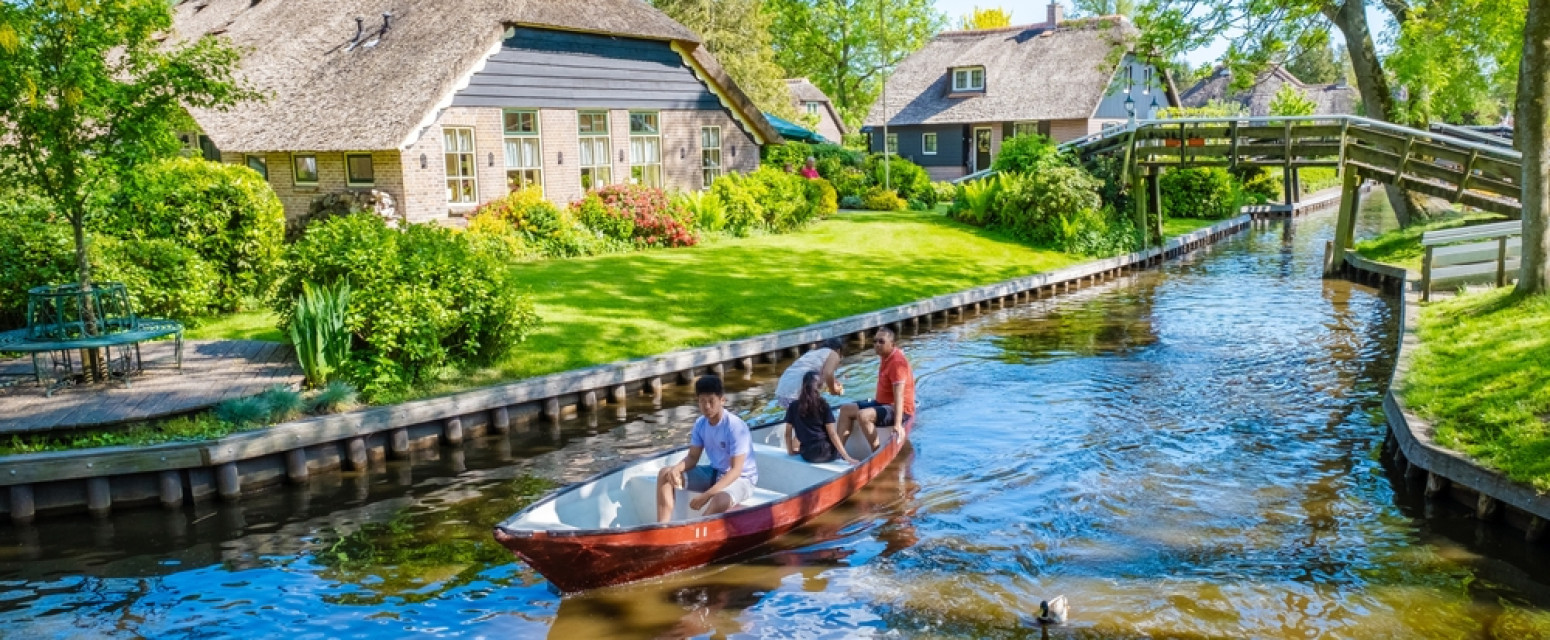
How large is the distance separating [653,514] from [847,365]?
8231 millimetres

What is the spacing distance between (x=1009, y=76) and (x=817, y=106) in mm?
18898

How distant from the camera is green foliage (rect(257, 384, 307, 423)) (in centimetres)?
1277

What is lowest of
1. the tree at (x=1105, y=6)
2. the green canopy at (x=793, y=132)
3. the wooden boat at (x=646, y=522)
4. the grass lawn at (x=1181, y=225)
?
the wooden boat at (x=646, y=522)

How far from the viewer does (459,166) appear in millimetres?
25344

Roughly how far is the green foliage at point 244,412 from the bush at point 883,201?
2651cm

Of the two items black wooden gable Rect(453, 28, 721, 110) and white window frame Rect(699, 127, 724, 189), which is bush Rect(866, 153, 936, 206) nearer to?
white window frame Rect(699, 127, 724, 189)

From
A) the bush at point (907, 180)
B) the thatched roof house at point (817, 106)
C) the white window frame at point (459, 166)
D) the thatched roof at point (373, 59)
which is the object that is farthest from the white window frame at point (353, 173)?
the thatched roof house at point (817, 106)

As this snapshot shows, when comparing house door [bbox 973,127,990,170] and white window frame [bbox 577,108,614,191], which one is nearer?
white window frame [bbox 577,108,614,191]

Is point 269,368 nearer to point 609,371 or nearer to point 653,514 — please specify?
point 609,371

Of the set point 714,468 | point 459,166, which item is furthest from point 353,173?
point 714,468

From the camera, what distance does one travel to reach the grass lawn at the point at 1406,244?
83.7 ft

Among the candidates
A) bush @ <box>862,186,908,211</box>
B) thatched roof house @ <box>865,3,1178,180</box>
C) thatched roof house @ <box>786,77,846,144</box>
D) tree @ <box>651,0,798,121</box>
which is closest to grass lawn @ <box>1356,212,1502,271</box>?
bush @ <box>862,186,908,211</box>

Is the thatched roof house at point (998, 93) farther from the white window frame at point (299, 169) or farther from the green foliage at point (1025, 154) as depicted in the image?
the white window frame at point (299, 169)

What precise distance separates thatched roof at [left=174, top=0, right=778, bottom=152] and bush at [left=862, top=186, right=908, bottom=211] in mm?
8867
